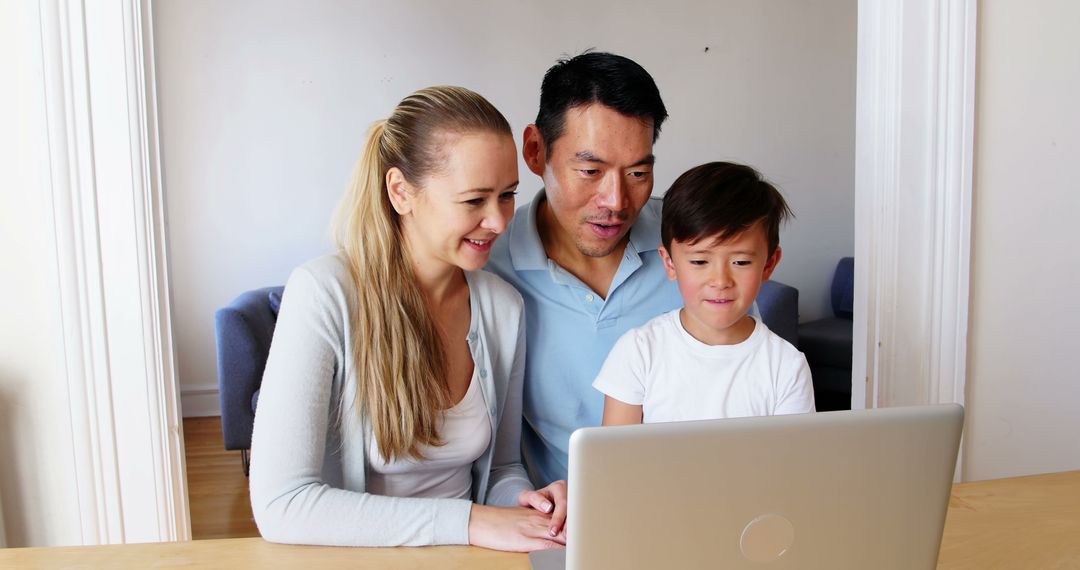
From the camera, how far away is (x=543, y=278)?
1771mm

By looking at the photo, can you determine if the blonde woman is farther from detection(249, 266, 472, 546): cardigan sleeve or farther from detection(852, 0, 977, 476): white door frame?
detection(852, 0, 977, 476): white door frame

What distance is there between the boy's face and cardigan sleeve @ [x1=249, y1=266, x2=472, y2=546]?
1.82 ft

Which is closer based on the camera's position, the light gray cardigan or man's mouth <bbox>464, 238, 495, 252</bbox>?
the light gray cardigan

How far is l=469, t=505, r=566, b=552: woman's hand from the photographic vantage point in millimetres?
1155

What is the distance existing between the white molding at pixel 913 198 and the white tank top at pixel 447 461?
0.86 m

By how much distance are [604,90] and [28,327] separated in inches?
45.7

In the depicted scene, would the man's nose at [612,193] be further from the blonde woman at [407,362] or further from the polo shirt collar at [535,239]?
the blonde woman at [407,362]

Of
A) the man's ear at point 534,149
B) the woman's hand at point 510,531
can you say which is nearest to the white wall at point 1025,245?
the man's ear at point 534,149

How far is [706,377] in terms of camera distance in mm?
1492

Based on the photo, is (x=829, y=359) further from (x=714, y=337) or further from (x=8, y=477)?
(x=8, y=477)

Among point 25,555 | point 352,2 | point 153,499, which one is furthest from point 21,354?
point 352,2

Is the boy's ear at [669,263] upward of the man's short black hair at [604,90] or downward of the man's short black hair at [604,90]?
downward

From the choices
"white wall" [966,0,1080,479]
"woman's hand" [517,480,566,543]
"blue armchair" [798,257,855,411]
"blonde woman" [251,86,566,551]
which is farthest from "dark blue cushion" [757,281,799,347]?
"woman's hand" [517,480,566,543]

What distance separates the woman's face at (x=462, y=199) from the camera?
139 cm
